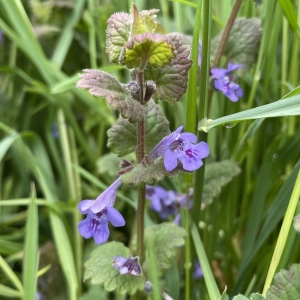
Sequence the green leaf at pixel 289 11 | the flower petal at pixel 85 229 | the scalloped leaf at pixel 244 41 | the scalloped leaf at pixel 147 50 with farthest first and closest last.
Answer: the scalloped leaf at pixel 244 41
the green leaf at pixel 289 11
the flower petal at pixel 85 229
the scalloped leaf at pixel 147 50

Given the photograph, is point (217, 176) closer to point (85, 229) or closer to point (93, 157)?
point (85, 229)

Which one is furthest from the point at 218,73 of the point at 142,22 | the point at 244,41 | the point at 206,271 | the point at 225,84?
the point at 206,271

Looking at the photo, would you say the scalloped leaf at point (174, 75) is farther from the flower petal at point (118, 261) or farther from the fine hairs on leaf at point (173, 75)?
the flower petal at point (118, 261)

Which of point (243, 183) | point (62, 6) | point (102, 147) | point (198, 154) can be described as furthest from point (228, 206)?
point (62, 6)

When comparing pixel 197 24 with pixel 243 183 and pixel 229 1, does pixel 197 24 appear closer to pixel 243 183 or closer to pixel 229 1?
pixel 229 1

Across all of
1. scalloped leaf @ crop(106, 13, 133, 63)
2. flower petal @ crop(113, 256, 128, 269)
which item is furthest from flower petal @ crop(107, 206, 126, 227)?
scalloped leaf @ crop(106, 13, 133, 63)

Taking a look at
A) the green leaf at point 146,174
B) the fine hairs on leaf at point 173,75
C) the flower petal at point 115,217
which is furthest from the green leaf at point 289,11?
the flower petal at point 115,217
